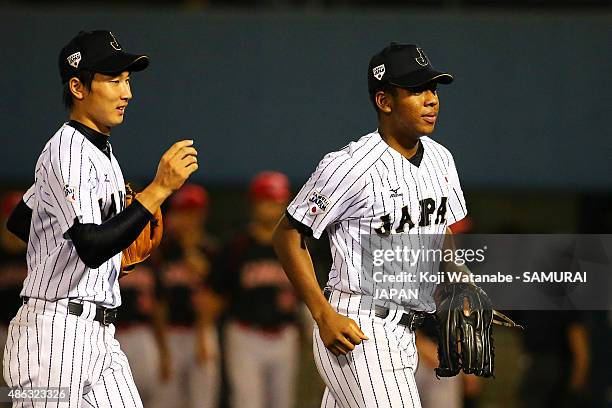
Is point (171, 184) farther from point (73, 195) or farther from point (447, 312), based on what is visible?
point (447, 312)

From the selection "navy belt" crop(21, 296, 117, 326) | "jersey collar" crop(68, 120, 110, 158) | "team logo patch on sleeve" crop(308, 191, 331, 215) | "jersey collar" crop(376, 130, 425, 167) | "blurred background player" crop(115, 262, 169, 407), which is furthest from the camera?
"blurred background player" crop(115, 262, 169, 407)

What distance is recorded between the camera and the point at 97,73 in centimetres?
407

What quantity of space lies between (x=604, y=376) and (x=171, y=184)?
4.92 meters

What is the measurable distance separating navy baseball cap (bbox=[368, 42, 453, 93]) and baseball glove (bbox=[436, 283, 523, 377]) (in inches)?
31.1

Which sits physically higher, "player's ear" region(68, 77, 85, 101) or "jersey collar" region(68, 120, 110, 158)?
"player's ear" region(68, 77, 85, 101)

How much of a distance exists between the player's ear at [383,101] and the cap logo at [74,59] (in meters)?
1.13

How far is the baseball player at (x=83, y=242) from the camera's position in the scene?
150 inches

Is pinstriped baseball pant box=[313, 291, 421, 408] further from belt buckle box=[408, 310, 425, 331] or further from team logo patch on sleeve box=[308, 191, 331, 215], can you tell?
team logo patch on sleeve box=[308, 191, 331, 215]

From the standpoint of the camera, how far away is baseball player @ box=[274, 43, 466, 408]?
4180mm

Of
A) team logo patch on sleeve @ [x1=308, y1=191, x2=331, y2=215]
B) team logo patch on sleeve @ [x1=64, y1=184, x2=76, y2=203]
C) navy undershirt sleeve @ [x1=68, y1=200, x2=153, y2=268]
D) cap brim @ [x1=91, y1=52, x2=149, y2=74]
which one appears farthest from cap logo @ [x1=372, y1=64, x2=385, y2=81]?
team logo patch on sleeve @ [x1=64, y1=184, x2=76, y2=203]

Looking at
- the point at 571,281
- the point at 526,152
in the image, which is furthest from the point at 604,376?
the point at 526,152

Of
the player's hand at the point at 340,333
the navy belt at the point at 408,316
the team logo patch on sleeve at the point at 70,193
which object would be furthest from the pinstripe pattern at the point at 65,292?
the navy belt at the point at 408,316

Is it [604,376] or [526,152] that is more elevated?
[526,152]

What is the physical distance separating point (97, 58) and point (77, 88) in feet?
0.41
